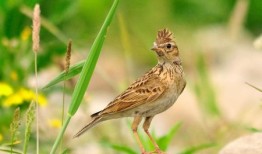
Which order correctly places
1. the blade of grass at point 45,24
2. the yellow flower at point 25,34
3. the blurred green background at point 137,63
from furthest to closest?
the yellow flower at point 25,34
the blurred green background at point 137,63
the blade of grass at point 45,24

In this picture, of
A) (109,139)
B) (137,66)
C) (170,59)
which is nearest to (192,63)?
(137,66)

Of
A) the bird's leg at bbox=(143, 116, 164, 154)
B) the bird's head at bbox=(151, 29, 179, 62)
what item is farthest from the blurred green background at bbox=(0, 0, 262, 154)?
the bird's head at bbox=(151, 29, 179, 62)

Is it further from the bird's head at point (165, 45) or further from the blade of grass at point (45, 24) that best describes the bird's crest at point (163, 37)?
the blade of grass at point (45, 24)

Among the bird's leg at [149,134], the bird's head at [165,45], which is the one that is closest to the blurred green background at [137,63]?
the bird's leg at [149,134]

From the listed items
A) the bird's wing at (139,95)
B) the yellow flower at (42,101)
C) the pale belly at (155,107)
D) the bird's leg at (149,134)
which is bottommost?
the bird's leg at (149,134)

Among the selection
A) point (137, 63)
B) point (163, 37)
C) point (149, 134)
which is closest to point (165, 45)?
point (163, 37)

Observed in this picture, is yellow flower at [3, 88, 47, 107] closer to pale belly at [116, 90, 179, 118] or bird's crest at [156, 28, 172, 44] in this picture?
pale belly at [116, 90, 179, 118]

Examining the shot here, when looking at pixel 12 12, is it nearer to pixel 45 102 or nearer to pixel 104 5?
pixel 45 102
